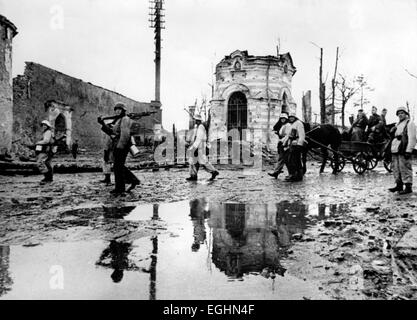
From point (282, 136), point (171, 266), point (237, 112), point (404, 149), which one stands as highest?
point (237, 112)

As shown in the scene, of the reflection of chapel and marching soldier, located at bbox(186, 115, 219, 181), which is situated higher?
the reflection of chapel

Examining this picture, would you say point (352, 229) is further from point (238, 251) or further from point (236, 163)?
point (236, 163)

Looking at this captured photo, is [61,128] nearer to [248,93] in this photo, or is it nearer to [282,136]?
[248,93]

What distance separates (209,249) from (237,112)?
→ 907 inches

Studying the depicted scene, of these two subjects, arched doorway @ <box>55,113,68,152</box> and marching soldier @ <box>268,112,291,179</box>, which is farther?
arched doorway @ <box>55,113,68,152</box>

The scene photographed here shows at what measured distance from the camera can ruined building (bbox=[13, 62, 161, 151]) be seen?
22.2 m

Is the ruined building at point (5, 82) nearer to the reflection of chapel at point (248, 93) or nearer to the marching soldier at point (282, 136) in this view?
the reflection of chapel at point (248, 93)

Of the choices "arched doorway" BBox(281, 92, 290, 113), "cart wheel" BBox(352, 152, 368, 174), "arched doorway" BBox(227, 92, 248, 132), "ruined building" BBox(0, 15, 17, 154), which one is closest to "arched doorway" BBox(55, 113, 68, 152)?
"ruined building" BBox(0, 15, 17, 154)

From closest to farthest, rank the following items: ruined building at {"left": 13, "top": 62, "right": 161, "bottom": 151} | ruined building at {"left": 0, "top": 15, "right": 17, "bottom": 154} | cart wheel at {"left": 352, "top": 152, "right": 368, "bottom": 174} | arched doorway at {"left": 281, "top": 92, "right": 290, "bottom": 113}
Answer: cart wheel at {"left": 352, "top": 152, "right": 368, "bottom": 174}
ruined building at {"left": 0, "top": 15, "right": 17, "bottom": 154}
ruined building at {"left": 13, "top": 62, "right": 161, "bottom": 151}
arched doorway at {"left": 281, "top": 92, "right": 290, "bottom": 113}

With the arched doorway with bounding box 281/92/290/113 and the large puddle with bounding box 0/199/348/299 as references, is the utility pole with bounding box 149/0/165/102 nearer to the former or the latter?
the arched doorway with bounding box 281/92/290/113

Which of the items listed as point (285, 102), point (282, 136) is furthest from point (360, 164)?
point (285, 102)

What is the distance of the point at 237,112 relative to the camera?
2611cm

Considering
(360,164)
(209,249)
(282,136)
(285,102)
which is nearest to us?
(209,249)
